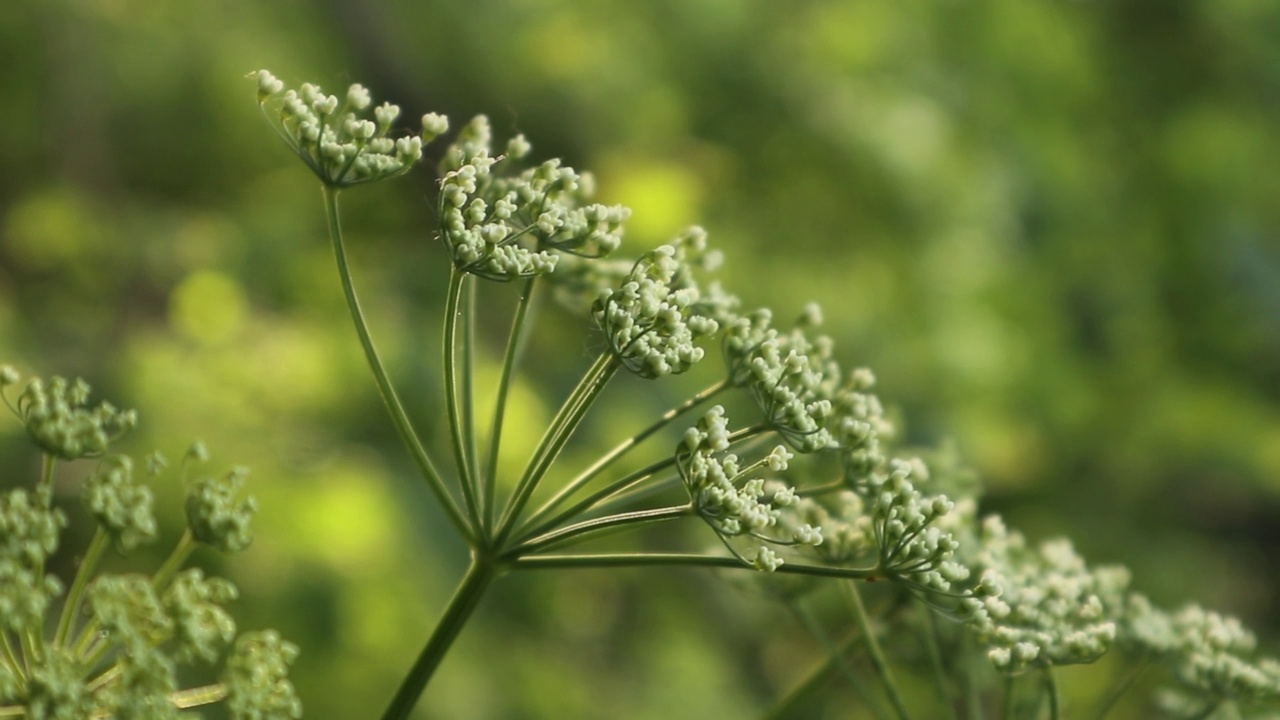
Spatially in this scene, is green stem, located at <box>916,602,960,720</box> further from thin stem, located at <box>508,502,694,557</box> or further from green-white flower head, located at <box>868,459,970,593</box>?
thin stem, located at <box>508,502,694,557</box>

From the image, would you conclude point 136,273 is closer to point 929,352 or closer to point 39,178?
point 39,178

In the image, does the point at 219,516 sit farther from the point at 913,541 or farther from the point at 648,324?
the point at 913,541

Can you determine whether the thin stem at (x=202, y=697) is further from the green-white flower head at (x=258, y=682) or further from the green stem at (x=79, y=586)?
the green stem at (x=79, y=586)

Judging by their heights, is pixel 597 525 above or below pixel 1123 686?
below

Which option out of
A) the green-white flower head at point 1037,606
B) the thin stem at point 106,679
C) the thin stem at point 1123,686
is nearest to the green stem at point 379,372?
the thin stem at point 106,679

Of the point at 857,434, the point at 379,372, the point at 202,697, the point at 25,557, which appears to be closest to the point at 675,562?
the point at 857,434

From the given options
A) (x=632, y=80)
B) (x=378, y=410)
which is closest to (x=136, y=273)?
(x=378, y=410)
